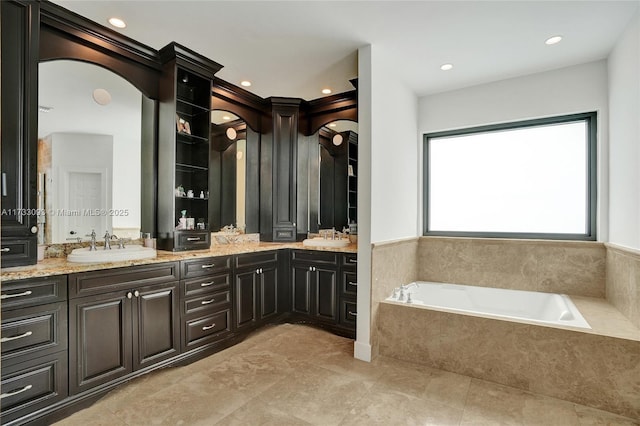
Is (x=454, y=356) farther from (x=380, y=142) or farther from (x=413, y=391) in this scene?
(x=380, y=142)

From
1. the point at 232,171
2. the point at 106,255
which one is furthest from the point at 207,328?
the point at 232,171

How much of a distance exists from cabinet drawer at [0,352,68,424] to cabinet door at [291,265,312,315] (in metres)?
2.15

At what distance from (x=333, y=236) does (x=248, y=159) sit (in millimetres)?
1442

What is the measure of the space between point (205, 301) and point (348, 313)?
4.63 feet

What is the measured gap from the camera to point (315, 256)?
3.66m

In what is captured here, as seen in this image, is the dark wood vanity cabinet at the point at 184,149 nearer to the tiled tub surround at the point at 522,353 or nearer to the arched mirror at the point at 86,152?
the arched mirror at the point at 86,152

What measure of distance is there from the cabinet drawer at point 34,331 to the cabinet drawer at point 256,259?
1463 millimetres

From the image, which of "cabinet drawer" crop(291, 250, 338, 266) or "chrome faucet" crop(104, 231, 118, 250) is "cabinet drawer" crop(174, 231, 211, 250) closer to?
"chrome faucet" crop(104, 231, 118, 250)

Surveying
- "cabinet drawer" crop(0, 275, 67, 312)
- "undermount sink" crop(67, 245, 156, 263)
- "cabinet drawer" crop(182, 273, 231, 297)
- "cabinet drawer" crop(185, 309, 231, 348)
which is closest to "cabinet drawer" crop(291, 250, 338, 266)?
"cabinet drawer" crop(182, 273, 231, 297)

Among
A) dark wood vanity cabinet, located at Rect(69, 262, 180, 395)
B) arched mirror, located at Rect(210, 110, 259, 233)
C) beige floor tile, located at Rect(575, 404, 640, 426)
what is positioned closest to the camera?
beige floor tile, located at Rect(575, 404, 640, 426)

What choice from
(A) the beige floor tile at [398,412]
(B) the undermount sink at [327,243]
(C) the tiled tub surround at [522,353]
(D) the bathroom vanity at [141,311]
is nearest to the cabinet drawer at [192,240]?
(D) the bathroom vanity at [141,311]

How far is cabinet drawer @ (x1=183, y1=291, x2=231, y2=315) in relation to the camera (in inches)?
113

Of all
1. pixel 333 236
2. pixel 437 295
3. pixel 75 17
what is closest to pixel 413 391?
pixel 437 295

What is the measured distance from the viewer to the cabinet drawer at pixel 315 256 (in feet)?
11.6
